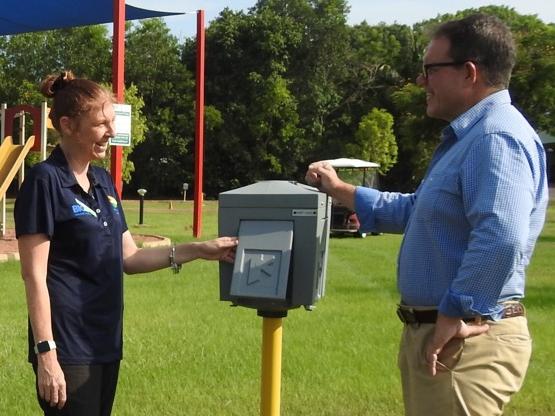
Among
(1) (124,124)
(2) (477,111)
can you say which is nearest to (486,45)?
(2) (477,111)

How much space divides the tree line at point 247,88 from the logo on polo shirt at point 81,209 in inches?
1617

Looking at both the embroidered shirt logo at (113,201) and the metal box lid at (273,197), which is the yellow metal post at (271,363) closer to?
the metal box lid at (273,197)

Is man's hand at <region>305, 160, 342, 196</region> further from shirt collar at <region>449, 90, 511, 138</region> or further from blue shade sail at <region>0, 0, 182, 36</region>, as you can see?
blue shade sail at <region>0, 0, 182, 36</region>

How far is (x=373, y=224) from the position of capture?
322 cm

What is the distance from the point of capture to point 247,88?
46250 millimetres

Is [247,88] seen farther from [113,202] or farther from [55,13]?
[113,202]

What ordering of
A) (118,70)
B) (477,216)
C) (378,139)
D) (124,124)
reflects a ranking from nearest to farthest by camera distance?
1. (477,216)
2. (124,124)
3. (118,70)
4. (378,139)

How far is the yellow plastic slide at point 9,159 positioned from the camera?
1371 centimetres

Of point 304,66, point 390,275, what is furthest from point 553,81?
point 390,275

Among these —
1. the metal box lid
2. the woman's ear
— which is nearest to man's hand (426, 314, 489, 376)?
the metal box lid

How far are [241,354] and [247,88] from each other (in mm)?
41068

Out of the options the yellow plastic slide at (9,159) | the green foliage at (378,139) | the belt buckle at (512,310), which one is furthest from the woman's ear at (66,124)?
the green foliage at (378,139)

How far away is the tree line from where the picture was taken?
4562 cm

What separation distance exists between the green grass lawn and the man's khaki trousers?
90.0 inches
